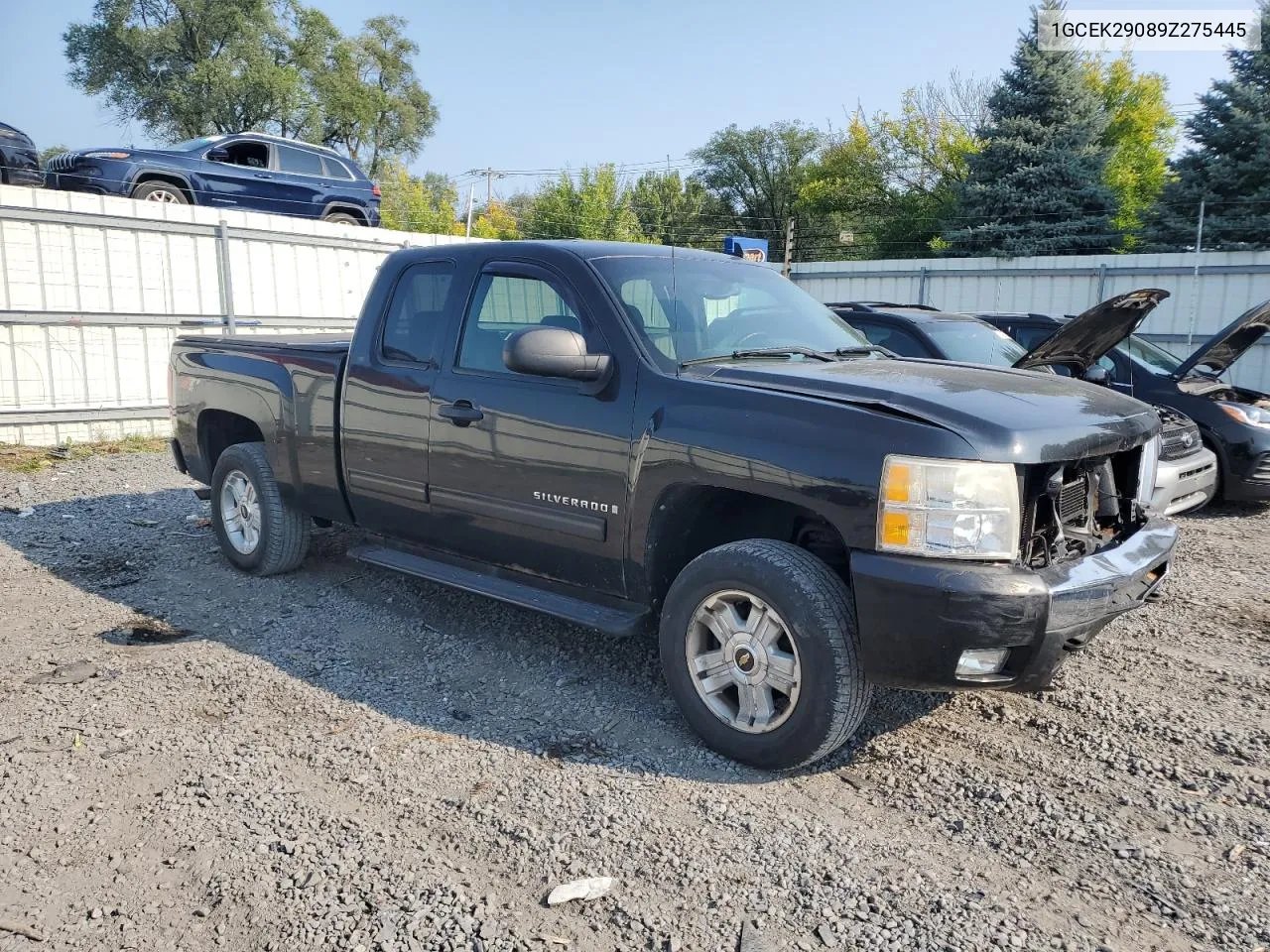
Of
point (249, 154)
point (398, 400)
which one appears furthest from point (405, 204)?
point (398, 400)

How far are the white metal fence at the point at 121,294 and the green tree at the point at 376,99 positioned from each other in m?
34.8

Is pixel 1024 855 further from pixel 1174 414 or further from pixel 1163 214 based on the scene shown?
pixel 1163 214

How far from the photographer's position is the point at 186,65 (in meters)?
39.5

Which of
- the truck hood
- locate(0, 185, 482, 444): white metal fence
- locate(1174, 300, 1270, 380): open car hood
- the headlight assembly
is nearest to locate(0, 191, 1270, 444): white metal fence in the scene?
locate(0, 185, 482, 444): white metal fence

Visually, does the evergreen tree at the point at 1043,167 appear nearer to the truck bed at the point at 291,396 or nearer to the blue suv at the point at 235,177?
the blue suv at the point at 235,177

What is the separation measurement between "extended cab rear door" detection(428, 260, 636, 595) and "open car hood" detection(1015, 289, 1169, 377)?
3163 mm

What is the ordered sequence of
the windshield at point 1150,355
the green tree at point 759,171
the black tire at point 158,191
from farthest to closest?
1. the green tree at point 759,171
2. the black tire at point 158,191
3. the windshield at point 1150,355

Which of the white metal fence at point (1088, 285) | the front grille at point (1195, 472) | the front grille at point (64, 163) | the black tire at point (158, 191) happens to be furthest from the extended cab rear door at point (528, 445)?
the front grille at point (64, 163)

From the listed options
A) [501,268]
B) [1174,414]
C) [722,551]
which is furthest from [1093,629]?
[1174,414]

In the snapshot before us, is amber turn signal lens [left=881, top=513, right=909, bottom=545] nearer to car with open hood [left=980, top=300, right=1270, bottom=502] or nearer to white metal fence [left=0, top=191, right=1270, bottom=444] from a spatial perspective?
car with open hood [left=980, top=300, right=1270, bottom=502]

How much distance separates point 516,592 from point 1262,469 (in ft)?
21.9

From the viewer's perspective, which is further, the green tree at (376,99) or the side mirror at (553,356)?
the green tree at (376,99)

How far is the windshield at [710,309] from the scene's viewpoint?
3936 millimetres

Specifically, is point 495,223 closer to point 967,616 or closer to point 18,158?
point 18,158
